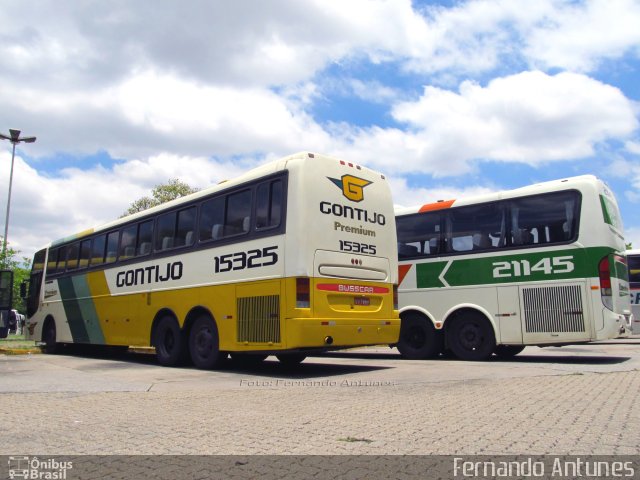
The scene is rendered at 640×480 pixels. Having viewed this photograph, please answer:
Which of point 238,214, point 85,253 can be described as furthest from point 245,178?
point 85,253

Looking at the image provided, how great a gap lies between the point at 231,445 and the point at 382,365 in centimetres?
720

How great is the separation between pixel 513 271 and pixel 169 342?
279 inches

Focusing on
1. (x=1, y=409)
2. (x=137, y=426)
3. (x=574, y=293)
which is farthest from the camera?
(x=574, y=293)

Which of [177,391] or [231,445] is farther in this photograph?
[177,391]

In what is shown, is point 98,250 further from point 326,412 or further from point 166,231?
point 326,412

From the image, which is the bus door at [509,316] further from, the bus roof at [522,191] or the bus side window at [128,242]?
the bus side window at [128,242]

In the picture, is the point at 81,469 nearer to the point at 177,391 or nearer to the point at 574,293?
the point at 177,391

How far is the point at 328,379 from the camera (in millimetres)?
8984

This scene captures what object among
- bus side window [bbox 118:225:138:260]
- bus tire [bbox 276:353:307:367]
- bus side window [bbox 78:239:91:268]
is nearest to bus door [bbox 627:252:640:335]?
bus tire [bbox 276:353:307:367]

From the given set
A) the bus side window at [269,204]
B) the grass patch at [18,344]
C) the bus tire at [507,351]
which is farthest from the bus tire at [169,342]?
the grass patch at [18,344]

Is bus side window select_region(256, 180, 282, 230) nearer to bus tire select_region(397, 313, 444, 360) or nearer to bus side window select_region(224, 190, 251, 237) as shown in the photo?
bus side window select_region(224, 190, 251, 237)

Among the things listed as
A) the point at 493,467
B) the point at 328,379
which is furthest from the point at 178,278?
the point at 493,467

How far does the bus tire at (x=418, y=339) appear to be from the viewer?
12.6 m

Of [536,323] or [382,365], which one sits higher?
[536,323]
